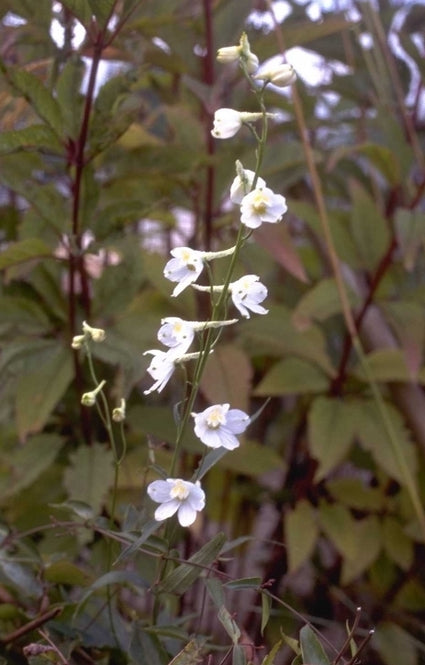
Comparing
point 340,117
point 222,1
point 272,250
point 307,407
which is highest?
point 222,1

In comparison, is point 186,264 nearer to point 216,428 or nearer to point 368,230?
point 216,428

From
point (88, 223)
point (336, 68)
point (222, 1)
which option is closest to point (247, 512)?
point (88, 223)

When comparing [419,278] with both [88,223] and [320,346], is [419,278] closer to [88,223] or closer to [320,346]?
[320,346]

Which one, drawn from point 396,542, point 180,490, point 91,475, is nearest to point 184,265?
point 180,490

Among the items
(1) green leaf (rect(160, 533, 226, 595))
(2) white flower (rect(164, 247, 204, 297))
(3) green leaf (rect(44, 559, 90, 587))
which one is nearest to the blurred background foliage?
(3) green leaf (rect(44, 559, 90, 587))

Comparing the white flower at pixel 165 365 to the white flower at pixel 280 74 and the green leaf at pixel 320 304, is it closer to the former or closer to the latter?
the white flower at pixel 280 74

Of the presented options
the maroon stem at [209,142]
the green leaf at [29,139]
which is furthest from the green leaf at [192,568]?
the maroon stem at [209,142]
